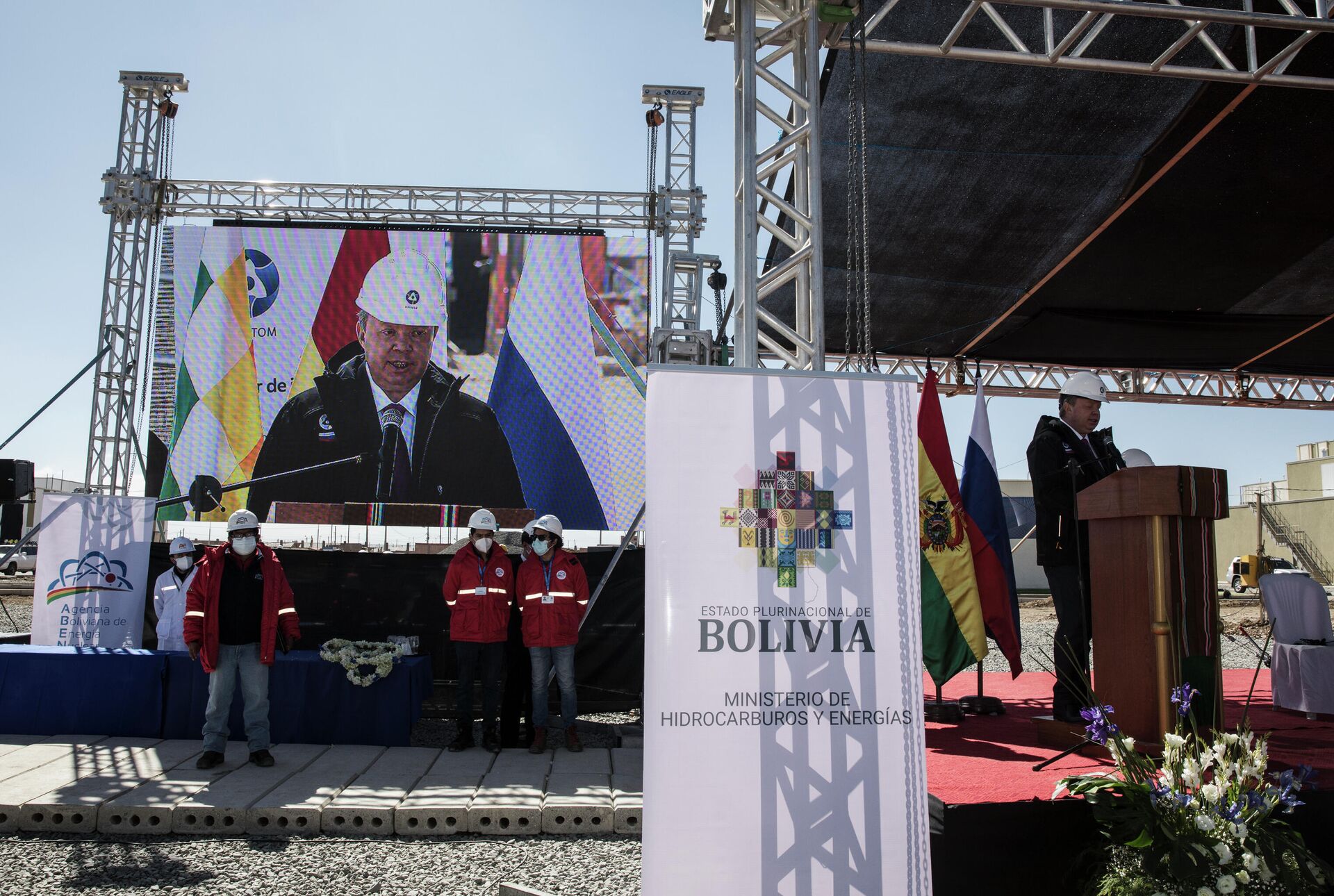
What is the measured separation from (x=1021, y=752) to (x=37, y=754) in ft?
18.0

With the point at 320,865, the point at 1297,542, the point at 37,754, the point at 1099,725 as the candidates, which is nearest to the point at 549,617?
the point at 320,865

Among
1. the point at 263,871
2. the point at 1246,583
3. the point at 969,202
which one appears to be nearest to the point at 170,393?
the point at 263,871

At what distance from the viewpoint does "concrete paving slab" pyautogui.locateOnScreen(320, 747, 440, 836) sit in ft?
14.2

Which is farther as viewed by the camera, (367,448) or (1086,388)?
(367,448)

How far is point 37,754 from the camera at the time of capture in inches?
213

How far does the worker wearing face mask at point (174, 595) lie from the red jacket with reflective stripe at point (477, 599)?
2.34m

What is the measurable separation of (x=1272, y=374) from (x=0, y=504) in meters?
13.4

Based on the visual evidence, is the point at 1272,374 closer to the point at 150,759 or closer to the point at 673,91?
the point at 673,91

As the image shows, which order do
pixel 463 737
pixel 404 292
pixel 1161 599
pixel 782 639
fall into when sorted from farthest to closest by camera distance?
pixel 404 292 < pixel 463 737 < pixel 1161 599 < pixel 782 639

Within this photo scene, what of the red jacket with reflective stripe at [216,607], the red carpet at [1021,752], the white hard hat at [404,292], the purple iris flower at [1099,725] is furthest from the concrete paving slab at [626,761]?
the white hard hat at [404,292]

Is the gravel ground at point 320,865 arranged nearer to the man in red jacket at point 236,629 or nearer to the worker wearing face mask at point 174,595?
the man in red jacket at point 236,629

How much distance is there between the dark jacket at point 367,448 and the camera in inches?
393

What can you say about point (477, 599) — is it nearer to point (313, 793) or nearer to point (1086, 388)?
point (313, 793)

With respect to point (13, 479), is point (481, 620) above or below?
below
